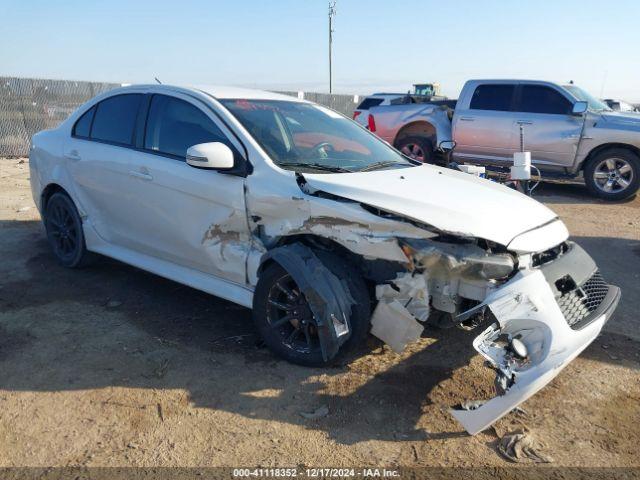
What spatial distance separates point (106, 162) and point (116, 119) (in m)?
0.41

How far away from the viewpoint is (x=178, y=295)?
4562mm

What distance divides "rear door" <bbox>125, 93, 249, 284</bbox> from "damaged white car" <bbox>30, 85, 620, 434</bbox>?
0.01 meters

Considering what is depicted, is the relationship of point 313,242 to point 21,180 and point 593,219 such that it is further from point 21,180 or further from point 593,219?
point 21,180

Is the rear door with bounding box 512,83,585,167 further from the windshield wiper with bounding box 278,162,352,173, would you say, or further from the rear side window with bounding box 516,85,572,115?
the windshield wiper with bounding box 278,162,352,173

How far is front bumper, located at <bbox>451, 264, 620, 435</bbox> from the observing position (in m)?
2.57

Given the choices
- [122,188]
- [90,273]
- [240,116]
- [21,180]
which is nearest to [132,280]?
[90,273]

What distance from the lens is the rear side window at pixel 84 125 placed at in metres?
4.82

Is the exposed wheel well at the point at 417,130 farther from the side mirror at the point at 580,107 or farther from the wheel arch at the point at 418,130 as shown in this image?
the side mirror at the point at 580,107

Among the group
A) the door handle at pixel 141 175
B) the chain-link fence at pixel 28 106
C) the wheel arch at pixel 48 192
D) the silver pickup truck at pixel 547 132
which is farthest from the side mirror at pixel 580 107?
the chain-link fence at pixel 28 106

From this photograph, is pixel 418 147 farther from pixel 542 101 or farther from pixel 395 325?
pixel 395 325

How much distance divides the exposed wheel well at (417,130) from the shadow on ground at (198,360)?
6.52 m

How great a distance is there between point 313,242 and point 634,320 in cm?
276

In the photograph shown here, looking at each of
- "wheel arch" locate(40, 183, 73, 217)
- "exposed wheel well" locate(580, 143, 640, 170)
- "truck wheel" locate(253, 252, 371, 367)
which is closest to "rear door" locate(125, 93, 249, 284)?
"truck wheel" locate(253, 252, 371, 367)

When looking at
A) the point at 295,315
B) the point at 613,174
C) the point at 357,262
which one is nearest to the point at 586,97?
the point at 613,174
